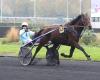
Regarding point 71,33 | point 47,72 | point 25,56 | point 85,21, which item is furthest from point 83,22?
point 47,72

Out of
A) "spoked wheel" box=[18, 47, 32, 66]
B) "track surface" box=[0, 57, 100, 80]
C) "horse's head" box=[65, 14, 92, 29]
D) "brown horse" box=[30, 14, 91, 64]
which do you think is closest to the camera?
"track surface" box=[0, 57, 100, 80]

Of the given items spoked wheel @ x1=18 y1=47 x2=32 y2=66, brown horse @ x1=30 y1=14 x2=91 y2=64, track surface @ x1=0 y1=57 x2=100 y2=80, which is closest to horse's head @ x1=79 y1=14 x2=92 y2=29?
brown horse @ x1=30 y1=14 x2=91 y2=64

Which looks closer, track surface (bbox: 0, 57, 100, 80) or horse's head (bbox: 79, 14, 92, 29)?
track surface (bbox: 0, 57, 100, 80)

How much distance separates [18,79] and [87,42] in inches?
573

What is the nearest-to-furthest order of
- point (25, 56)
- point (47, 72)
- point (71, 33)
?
1. point (47, 72)
2. point (71, 33)
3. point (25, 56)

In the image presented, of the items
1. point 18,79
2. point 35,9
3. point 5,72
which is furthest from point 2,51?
point 35,9

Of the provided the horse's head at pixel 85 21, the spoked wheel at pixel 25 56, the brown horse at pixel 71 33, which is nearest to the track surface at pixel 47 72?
the spoked wheel at pixel 25 56

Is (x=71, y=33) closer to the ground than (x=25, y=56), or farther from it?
farther from it

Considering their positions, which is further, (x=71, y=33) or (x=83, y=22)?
(x=83, y=22)

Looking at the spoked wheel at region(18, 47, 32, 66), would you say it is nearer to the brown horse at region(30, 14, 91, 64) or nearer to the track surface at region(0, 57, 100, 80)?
the track surface at region(0, 57, 100, 80)

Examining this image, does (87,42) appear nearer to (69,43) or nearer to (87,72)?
(69,43)

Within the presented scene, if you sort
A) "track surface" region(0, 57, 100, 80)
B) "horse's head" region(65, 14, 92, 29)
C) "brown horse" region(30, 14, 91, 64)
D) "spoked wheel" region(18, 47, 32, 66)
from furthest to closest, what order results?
"spoked wheel" region(18, 47, 32, 66)
"horse's head" region(65, 14, 92, 29)
"brown horse" region(30, 14, 91, 64)
"track surface" region(0, 57, 100, 80)

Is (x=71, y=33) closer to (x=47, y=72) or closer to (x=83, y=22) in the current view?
(x=83, y=22)

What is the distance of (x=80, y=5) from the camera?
1532 inches
